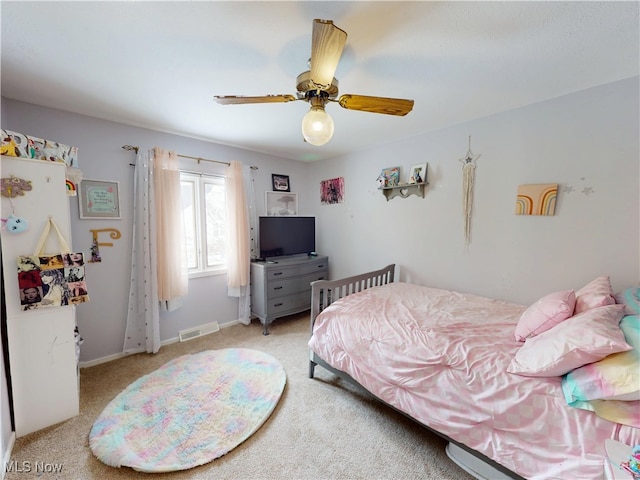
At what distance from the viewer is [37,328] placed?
167 centimetres

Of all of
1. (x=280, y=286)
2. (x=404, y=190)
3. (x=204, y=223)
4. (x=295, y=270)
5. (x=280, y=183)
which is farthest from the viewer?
(x=280, y=183)

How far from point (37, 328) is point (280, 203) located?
9.12ft

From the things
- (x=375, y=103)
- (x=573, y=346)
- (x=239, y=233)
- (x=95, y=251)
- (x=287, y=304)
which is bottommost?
(x=287, y=304)

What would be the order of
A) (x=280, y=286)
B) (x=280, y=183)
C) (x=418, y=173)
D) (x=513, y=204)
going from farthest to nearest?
(x=280, y=183) → (x=280, y=286) → (x=418, y=173) → (x=513, y=204)

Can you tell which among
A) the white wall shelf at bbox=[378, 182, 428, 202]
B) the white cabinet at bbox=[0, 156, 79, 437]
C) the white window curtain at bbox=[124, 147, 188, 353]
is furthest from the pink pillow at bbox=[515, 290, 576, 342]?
the white window curtain at bbox=[124, 147, 188, 353]

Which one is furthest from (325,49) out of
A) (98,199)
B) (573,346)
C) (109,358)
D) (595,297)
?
(109,358)

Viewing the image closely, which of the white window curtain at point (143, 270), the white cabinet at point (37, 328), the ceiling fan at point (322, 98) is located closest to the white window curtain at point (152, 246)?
the white window curtain at point (143, 270)

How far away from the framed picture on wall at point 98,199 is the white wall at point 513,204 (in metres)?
2.85

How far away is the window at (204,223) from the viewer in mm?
3063

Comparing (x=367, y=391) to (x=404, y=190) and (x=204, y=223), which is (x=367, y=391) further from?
(x=204, y=223)

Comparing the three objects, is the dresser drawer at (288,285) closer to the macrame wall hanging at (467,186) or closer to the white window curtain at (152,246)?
the white window curtain at (152,246)

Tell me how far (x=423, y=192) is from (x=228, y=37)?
7.66ft

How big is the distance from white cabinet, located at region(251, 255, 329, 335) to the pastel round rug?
2.49ft

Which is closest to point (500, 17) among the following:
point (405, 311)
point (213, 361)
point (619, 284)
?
point (405, 311)
